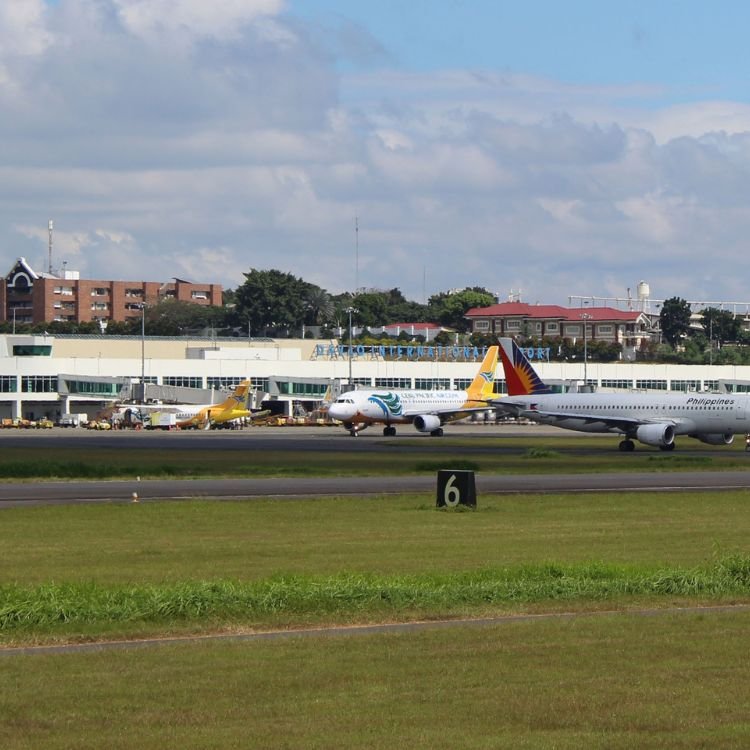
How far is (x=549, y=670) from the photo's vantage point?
55.9 feet

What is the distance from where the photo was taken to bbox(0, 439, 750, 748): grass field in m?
14.2

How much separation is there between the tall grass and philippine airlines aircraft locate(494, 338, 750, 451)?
2528 inches

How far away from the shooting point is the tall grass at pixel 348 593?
21109mm

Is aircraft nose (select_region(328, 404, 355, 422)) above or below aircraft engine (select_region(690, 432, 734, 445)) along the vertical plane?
above

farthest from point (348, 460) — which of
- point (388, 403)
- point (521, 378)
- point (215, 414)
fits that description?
point (215, 414)

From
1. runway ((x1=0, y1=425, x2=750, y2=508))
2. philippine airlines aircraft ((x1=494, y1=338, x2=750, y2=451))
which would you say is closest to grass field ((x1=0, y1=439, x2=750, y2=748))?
runway ((x1=0, y1=425, x2=750, y2=508))

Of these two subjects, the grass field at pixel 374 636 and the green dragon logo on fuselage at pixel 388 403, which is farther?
the green dragon logo on fuselage at pixel 388 403

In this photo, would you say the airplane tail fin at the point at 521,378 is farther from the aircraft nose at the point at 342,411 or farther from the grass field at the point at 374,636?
the grass field at the point at 374,636

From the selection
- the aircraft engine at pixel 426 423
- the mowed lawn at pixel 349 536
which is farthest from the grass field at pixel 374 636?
the aircraft engine at pixel 426 423

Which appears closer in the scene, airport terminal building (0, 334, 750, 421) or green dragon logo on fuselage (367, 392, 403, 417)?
green dragon logo on fuselage (367, 392, 403, 417)

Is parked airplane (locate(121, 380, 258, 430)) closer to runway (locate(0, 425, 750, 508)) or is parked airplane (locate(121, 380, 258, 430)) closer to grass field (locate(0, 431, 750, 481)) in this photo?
grass field (locate(0, 431, 750, 481))

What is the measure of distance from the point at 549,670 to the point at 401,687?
2.17 m

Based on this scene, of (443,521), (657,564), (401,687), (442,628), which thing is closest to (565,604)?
(442,628)

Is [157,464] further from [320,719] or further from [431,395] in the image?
[431,395]
